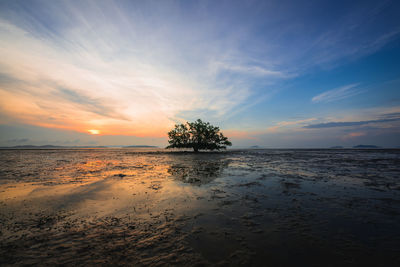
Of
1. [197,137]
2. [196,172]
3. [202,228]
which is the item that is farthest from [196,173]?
[197,137]

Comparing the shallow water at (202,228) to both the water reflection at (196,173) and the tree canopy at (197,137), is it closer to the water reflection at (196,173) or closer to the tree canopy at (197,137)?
the water reflection at (196,173)

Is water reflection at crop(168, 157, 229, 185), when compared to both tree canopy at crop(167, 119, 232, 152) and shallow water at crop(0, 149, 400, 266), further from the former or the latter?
tree canopy at crop(167, 119, 232, 152)

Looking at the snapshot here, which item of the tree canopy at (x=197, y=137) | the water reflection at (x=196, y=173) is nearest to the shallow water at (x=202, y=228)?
the water reflection at (x=196, y=173)

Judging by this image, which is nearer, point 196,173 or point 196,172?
point 196,173

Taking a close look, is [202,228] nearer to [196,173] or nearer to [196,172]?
[196,173]

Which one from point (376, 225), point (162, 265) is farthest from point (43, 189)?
point (376, 225)

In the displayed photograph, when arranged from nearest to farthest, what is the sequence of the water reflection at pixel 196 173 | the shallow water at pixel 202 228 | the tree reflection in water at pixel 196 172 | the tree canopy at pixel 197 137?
1. the shallow water at pixel 202 228
2. the water reflection at pixel 196 173
3. the tree reflection in water at pixel 196 172
4. the tree canopy at pixel 197 137

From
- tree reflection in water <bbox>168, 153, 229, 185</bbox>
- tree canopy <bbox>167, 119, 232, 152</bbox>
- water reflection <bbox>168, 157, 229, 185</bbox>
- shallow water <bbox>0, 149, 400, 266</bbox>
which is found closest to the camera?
shallow water <bbox>0, 149, 400, 266</bbox>

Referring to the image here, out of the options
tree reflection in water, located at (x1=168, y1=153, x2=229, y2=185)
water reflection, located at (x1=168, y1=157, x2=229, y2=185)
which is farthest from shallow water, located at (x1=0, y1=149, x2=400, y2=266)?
tree reflection in water, located at (x1=168, y1=153, x2=229, y2=185)

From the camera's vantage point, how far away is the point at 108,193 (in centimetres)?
1025

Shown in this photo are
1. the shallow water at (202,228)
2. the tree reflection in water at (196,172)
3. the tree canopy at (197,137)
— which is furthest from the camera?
the tree canopy at (197,137)

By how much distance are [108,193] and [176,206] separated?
4.95 meters

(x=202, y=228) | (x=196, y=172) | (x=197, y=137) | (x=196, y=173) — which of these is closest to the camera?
(x=202, y=228)

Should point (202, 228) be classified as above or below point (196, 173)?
below
